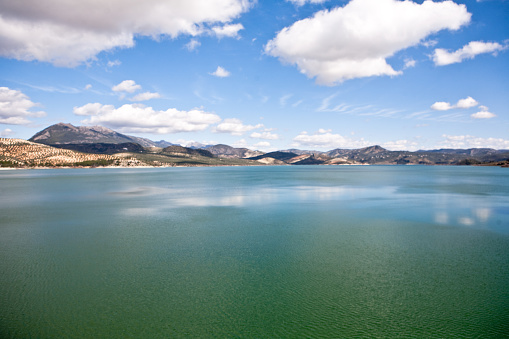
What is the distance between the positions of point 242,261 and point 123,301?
9325 millimetres

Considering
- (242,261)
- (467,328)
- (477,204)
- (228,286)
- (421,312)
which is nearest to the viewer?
(467,328)

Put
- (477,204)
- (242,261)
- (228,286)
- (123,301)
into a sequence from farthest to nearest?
1. (477,204)
2. (242,261)
3. (228,286)
4. (123,301)

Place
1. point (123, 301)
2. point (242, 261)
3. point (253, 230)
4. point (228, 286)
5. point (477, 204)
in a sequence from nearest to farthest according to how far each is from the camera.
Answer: point (123, 301) < point (228, 286) < point (242, 261) < point (253, 230) < point (477, 204)

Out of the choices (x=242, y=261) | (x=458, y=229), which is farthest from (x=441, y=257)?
(x=242, y=261)

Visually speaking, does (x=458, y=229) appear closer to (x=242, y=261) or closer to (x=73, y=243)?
(x=242, y=261)

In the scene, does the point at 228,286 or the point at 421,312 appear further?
the point at 228,286

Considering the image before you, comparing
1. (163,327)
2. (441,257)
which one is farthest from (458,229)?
(163,327)

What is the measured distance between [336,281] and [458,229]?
77.9 feet

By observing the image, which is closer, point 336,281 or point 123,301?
point 123,301

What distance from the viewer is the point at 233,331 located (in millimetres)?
14016

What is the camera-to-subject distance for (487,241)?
28.7m

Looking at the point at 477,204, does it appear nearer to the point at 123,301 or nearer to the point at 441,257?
the point at 441,257

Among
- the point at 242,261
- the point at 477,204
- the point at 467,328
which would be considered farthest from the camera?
the point at 477,204

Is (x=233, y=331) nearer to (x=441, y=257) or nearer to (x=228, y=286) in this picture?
(x=228, y=286)
